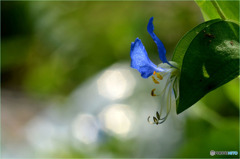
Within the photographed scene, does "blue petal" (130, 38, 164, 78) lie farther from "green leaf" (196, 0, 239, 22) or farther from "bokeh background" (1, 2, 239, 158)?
"bokeh background" (1, 2, 239, 158)

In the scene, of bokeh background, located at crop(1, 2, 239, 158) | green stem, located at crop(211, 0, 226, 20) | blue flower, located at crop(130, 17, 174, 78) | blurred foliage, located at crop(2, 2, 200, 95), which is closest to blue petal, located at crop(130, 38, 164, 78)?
blue flower, located at crop(130, 17, 174, 78)

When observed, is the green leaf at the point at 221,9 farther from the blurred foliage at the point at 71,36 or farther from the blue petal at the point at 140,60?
the blurred foliage at the point at 71,36

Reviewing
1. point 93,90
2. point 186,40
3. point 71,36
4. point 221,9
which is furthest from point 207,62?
point 71,36

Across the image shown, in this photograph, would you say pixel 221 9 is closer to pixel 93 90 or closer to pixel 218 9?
pixel 218 9

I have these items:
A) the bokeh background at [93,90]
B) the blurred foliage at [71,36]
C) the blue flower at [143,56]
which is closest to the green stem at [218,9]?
the blue flower at [143,56]

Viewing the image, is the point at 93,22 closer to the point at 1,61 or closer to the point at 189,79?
the point at 1,61
